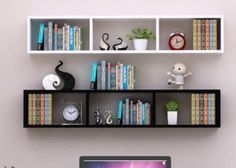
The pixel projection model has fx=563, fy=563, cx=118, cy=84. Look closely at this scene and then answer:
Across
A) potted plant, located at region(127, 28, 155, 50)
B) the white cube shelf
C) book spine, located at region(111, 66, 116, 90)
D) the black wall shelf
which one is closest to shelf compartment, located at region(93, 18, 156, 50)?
the white cube shelf

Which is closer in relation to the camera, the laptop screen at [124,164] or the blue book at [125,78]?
the laptop screen at [124,164]

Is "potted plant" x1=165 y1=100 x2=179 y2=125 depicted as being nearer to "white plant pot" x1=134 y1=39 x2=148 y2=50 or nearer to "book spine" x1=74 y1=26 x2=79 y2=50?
"white plant pot" x1=134 y1=39 x2=148 y2=50

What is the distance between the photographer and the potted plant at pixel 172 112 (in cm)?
392

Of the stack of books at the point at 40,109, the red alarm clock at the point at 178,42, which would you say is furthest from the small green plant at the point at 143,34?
the stack of books at the point at 40,109

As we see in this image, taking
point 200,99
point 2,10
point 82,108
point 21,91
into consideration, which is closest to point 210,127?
point 200,99

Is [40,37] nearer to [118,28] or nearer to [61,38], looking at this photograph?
[61,38]

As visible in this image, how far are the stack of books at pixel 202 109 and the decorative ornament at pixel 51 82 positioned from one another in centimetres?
97

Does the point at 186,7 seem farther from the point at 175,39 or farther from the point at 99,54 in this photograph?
the point at 99,54

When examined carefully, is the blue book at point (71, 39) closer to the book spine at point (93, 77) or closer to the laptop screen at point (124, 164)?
the book spine at point (93, 77)

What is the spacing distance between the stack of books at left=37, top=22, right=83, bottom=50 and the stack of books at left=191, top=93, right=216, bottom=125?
35.2 inches

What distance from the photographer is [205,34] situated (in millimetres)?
3924

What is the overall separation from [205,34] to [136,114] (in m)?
0.74

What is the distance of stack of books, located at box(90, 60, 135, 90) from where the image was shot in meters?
3.96

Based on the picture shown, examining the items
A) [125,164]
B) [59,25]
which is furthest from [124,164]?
[59,25]
